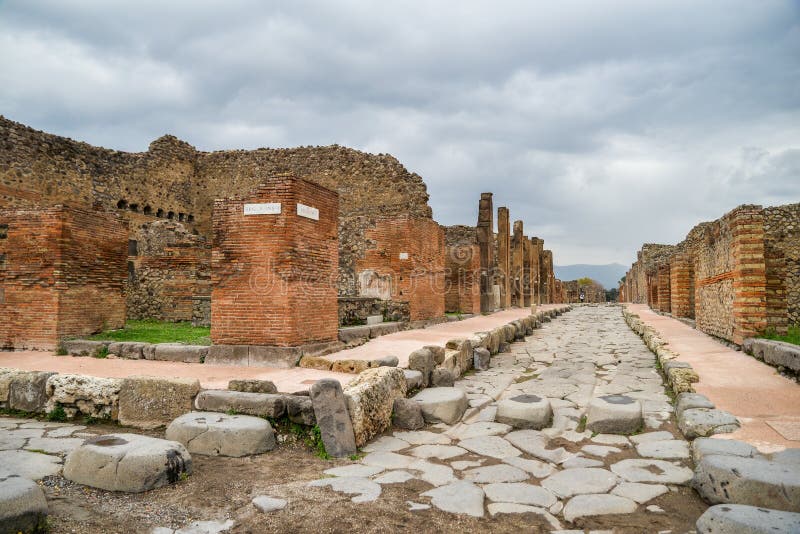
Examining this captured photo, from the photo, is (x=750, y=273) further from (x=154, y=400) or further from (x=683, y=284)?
(x=683, y=284)

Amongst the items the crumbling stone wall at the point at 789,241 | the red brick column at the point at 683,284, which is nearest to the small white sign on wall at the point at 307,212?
the crumbling stone wall at the point at 789,241

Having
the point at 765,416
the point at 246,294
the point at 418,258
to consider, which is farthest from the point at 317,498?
the point at 418,258

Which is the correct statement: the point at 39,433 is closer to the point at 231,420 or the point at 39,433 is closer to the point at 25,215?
the point at 231,420

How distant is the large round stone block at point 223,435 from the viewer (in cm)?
425

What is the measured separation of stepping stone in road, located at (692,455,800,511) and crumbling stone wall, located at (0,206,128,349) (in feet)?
32.1

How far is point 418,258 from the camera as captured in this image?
1348 centimetres

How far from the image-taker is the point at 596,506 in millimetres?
3109

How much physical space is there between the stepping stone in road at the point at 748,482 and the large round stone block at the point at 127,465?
3.46 meters

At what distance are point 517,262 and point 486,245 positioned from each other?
7.85 metres

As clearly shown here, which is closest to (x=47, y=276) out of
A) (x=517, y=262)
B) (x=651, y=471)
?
(x=651, y=471)

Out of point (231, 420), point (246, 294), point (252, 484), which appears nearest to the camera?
point (252, 484)

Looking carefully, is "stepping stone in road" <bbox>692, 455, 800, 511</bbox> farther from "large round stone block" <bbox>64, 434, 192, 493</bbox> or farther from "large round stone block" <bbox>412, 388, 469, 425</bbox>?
"large round stone block" <bbox>64, 434, 192, 493</bbox>

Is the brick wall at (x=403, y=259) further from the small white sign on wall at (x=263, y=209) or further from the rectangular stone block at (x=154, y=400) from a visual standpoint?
the rectangular stone block at (x=154, y=400)

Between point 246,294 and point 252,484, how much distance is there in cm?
421
